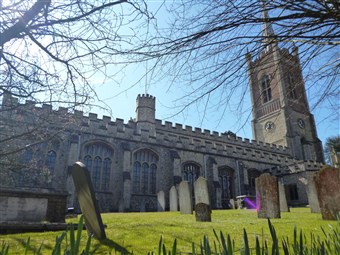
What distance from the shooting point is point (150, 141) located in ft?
72.6

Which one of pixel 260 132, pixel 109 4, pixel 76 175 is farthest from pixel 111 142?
pixel 260 132

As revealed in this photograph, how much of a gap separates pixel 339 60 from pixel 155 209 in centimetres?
1901

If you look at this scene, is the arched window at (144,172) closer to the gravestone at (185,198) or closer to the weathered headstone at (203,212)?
the gravestone at (185,198)

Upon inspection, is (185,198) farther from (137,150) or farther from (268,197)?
(137,150)

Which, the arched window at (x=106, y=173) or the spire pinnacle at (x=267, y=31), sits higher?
the arched window at (x=106, y=173)

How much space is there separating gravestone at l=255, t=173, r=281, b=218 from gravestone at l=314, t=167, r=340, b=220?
1.42 metres

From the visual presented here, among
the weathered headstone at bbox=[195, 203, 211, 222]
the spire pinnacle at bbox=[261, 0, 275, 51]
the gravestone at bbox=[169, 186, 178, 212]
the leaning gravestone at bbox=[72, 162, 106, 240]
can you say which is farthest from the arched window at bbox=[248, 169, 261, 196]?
the spire pinnacle at bbox=[261, 0, 275, 51]

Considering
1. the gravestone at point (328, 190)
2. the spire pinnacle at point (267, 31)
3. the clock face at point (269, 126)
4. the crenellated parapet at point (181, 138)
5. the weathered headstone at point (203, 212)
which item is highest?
the clock face at point (269, 126)

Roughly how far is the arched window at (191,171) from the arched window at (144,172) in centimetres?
→ 305

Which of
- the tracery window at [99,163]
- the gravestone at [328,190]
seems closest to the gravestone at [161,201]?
the tracery window at [99,163]

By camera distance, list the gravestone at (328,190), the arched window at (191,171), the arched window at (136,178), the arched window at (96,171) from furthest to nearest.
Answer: the arched window at (191,171)
the arched window at (136,178)
the arched window at (96,171)
the gravestone at (328,190)

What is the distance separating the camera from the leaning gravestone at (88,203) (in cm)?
484

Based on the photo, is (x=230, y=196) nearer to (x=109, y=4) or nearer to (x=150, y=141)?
(x=150, y=141)

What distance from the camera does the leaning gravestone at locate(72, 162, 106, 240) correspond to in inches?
191
